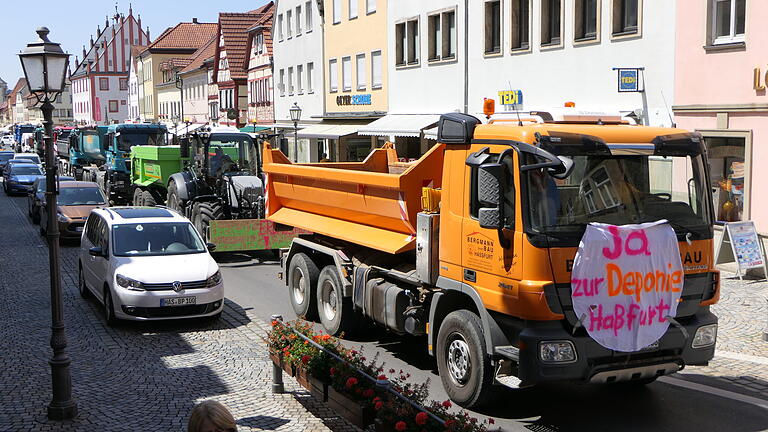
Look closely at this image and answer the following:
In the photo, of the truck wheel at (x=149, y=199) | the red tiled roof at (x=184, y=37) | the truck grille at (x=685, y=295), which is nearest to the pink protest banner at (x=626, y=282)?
the truck grille at (x=685, y=295)

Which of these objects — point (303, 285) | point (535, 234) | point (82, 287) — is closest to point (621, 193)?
point (535, 234)

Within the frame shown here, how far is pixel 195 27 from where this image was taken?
3748 inches

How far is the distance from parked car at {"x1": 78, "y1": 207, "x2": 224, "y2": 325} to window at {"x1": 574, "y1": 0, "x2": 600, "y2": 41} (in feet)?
39.3

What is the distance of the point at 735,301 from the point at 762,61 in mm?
5202

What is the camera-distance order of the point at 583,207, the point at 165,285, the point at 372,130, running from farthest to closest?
the point at 372,130 < the point at 165,285 < the point at 583,207

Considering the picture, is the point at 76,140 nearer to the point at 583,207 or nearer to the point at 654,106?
the point at 654,106

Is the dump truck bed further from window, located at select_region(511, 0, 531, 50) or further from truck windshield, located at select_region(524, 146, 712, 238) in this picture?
window, located at select_region(511, 0, 531, 50)

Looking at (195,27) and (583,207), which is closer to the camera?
(583,207)

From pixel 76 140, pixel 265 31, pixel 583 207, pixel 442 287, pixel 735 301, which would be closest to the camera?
pixel 583 207

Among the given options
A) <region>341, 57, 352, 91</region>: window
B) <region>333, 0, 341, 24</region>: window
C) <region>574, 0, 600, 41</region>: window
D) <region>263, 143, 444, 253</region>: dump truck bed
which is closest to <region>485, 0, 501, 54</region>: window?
<region>574, 0, 600, 41</region>: window

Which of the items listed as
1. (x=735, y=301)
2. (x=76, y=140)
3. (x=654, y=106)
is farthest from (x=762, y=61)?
(x=76, y=140)

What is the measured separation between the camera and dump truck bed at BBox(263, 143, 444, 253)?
9969 millimetres

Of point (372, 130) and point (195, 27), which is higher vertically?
point (195, 27)

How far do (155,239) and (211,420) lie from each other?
10.0 m
